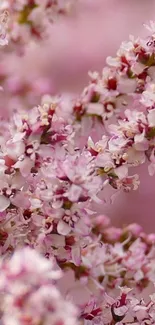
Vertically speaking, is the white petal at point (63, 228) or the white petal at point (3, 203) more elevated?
the white petal at point (3, 203)

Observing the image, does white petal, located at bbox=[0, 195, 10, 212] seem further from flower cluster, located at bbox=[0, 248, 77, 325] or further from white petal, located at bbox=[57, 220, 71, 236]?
flower cluster, located at bbox=[0, 248, 77, 325]

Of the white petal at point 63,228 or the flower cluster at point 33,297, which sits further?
the white petal at point 63,228

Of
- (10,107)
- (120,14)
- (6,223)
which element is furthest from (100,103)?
(120,14)

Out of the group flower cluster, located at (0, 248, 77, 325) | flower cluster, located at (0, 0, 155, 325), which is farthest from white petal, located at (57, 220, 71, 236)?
flower cluster, located at (0, 248, 77, 325)

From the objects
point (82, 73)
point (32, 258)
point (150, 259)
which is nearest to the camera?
point (32, 258)

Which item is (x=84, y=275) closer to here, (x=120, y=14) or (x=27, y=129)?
(x=27, y=129)

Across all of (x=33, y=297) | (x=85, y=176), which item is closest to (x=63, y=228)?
(x=85, y=176)

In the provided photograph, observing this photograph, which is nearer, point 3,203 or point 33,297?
point 33,297

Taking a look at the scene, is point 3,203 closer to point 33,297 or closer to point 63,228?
point 63,228

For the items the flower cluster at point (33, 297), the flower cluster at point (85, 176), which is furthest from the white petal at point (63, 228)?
the flower cluster at point (33, 297)

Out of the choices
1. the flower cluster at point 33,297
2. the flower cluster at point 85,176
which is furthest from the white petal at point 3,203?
the flower cluster at point 33,297

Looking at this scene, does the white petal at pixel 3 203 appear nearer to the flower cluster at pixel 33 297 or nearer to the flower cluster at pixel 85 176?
the flower cluster at pixel 85 176
